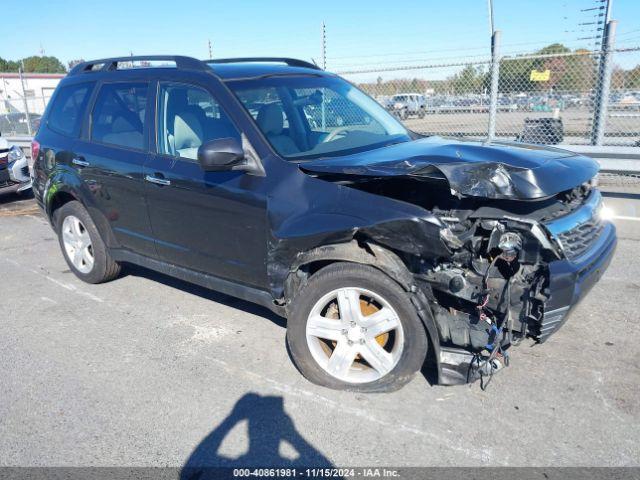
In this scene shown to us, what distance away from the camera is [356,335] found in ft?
10.5

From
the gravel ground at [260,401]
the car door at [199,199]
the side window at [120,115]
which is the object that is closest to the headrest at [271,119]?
the car door at [199,199]

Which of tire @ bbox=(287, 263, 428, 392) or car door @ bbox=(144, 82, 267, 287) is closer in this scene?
tire @ bbox=(287, 263, 428, 392)

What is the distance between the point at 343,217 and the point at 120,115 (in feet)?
8.07

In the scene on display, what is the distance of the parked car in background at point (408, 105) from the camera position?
35.8ft

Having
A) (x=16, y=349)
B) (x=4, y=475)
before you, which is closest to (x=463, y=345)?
(x=4, y=475)

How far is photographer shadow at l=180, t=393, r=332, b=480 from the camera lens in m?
2.72

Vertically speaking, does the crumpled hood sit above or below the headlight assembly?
above

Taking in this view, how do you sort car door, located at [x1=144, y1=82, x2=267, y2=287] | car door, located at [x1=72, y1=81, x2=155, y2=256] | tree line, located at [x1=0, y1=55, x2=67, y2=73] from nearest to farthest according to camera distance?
car door, located at [x1=144, y1=82, x2=267, y2=287], car door, located at [x1=72, y1=81, x2=155, y2=256], tree line, located at [x1=0, y1=55, x2=67, y2=73]

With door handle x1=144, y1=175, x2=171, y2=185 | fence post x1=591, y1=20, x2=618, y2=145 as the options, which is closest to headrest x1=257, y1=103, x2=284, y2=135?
door handle x1=144, y1=175, x2=171, y2=185

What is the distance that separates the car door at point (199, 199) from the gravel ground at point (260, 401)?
623mm

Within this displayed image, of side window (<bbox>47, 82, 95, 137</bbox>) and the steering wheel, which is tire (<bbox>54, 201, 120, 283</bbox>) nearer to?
side window (<bbox>47, 82, 95, 137</bbox>)

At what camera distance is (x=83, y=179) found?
4820 millimetres

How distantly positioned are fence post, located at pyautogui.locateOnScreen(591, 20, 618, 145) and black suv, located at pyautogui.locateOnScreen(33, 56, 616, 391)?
4969 mm

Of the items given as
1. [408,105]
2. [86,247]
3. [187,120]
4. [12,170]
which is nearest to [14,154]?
[12,170]
